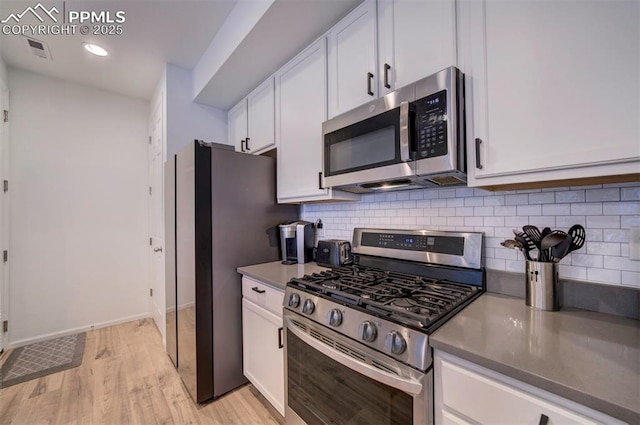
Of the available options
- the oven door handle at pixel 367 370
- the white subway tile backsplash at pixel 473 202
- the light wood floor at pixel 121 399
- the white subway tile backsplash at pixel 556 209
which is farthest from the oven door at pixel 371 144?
the light wood floor at pixel 121 399

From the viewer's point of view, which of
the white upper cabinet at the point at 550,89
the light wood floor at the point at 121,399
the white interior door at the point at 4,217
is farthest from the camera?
the white interior door at the point at 4,217

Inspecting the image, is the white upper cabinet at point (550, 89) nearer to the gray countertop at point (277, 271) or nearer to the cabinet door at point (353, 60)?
the cabinet door at point (353, 60)

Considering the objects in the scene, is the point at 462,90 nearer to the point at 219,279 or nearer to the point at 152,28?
the point at 219,279

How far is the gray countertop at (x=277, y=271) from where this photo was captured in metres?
1.48

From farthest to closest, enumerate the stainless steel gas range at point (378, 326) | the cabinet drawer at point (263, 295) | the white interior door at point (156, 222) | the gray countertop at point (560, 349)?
the white interior door at point (156, 222) → the cabinet drawer at point (263, 295) → the stainless steel gas range at point (378, 326) → the gray countertop at point (560, 349)

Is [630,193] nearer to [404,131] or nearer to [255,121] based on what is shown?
[404,131]

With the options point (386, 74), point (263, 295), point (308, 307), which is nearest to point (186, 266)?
point (263, 295)

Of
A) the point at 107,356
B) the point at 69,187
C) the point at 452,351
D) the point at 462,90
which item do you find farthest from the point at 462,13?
the point at 69,187

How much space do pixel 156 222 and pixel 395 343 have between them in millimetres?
2847

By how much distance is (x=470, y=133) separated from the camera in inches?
39.4

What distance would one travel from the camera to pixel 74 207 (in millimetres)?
2754

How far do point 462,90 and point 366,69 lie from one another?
0.53m

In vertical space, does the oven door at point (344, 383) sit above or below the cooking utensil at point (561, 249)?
below

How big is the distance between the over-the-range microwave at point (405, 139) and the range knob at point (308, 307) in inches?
25.5
